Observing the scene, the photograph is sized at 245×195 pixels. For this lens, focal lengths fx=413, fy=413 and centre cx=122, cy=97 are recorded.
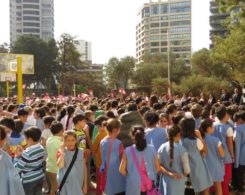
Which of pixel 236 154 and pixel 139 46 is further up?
pixel 139 46

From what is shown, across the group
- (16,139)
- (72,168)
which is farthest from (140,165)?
(16,139)

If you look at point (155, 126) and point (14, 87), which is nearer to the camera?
point (155, 126)

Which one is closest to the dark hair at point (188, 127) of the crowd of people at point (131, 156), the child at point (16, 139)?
the crowd of people at point (131, 156)

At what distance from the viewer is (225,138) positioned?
741 centimetres

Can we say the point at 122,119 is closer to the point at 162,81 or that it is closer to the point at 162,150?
the point at 162,150

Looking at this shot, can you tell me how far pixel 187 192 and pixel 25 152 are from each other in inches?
127

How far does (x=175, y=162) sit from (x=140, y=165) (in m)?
0.66

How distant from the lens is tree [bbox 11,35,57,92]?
231ft

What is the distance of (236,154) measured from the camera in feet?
25.2

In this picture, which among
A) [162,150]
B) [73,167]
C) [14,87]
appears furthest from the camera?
[14,87]

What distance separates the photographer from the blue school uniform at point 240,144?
7.62 meters

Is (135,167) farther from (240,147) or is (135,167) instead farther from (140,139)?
(240,147)

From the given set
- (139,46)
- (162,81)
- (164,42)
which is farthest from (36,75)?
(139,46)

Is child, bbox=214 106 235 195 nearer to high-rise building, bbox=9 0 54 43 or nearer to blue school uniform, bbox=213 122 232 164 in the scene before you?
blue school uniform, bbox=213 122 232 164
